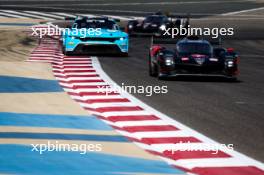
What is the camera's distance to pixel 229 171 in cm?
901

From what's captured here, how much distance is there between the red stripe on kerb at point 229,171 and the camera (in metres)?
8.90

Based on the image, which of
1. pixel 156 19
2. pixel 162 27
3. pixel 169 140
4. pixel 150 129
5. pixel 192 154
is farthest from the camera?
pixel 156 19

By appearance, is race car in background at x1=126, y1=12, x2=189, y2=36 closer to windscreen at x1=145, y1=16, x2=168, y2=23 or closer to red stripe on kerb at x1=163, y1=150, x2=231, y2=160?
windscreen at x1=145, y1=16, x2=168, y2=23

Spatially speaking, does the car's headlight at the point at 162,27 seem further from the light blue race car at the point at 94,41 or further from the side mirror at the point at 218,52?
the side mirror at the point at 218,52

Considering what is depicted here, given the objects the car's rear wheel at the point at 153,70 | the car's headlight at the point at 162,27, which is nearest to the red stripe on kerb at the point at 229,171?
the car's rear wheel at the point at 153,70

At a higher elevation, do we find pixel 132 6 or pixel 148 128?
pixel 148 128

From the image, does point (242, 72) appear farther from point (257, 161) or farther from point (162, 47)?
point (257, 161)

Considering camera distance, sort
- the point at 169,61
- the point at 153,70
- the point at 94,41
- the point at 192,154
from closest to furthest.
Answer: the point at 192,154 → the point at 169,61 → the point at 153,70 → the point at 94,41

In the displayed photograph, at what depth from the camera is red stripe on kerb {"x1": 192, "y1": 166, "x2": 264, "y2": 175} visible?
8.90 metres

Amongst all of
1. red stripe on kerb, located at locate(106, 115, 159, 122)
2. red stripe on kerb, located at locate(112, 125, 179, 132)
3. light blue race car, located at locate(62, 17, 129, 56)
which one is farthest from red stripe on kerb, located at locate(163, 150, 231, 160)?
light blue race car, located at locate(62, 17, 129, 56)

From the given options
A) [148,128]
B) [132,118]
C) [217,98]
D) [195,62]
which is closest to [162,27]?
[195,62]

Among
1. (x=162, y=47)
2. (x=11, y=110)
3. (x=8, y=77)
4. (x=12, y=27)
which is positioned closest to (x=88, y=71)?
(x=162, y=47)

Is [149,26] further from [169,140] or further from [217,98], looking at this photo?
[169,140]

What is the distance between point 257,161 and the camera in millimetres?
9617
